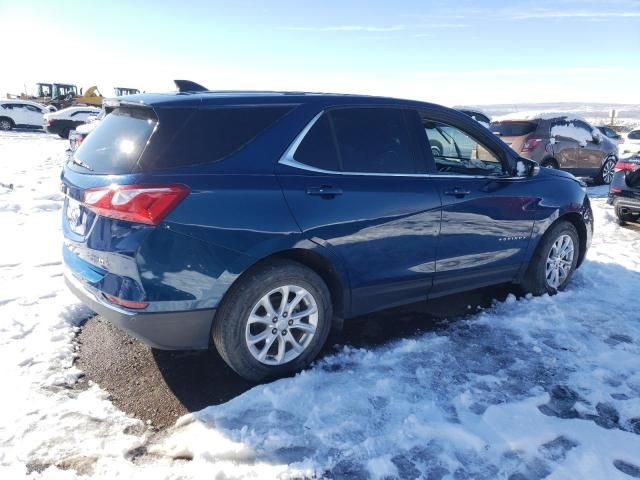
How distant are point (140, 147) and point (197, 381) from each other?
1485mm

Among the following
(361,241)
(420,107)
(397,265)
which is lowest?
(397,265)

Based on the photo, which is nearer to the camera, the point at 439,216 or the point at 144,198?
the point at 144,198

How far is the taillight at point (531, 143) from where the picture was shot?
10719 mm

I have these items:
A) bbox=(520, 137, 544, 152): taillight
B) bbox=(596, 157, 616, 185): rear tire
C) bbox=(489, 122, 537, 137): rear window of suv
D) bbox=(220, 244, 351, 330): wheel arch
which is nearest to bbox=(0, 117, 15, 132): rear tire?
bbox=(489, 122, 537, 137): rear window of suv

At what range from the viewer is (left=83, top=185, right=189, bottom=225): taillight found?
266 centimetres

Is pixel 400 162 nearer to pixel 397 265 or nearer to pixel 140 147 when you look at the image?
pixel 397 265

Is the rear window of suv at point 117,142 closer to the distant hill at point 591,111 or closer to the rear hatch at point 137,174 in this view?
the rear hatch at point 137,174

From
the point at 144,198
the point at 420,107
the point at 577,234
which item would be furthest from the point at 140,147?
the point at 577,234

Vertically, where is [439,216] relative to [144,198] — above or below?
below

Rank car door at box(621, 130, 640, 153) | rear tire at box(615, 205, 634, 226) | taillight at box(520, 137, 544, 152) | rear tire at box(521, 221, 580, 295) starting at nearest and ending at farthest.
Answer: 1. rear tire at box(521, 221, 580, 295)
2. rear tire at box(615, 205, 634, 226)
3. taillight at box(520, 137, 544, 152)
4. car door at box(621, 130, 640, 153)

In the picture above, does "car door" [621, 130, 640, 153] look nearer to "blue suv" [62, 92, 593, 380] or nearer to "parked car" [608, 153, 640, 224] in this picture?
"parked car" [608, 153, 640, 224]

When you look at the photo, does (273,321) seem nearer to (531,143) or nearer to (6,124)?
(531,143)

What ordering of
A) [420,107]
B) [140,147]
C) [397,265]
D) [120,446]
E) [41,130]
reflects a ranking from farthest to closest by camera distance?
[41,130], [420,107], [397,265], [140,147], [120,446]

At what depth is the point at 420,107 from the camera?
3.86 meters
